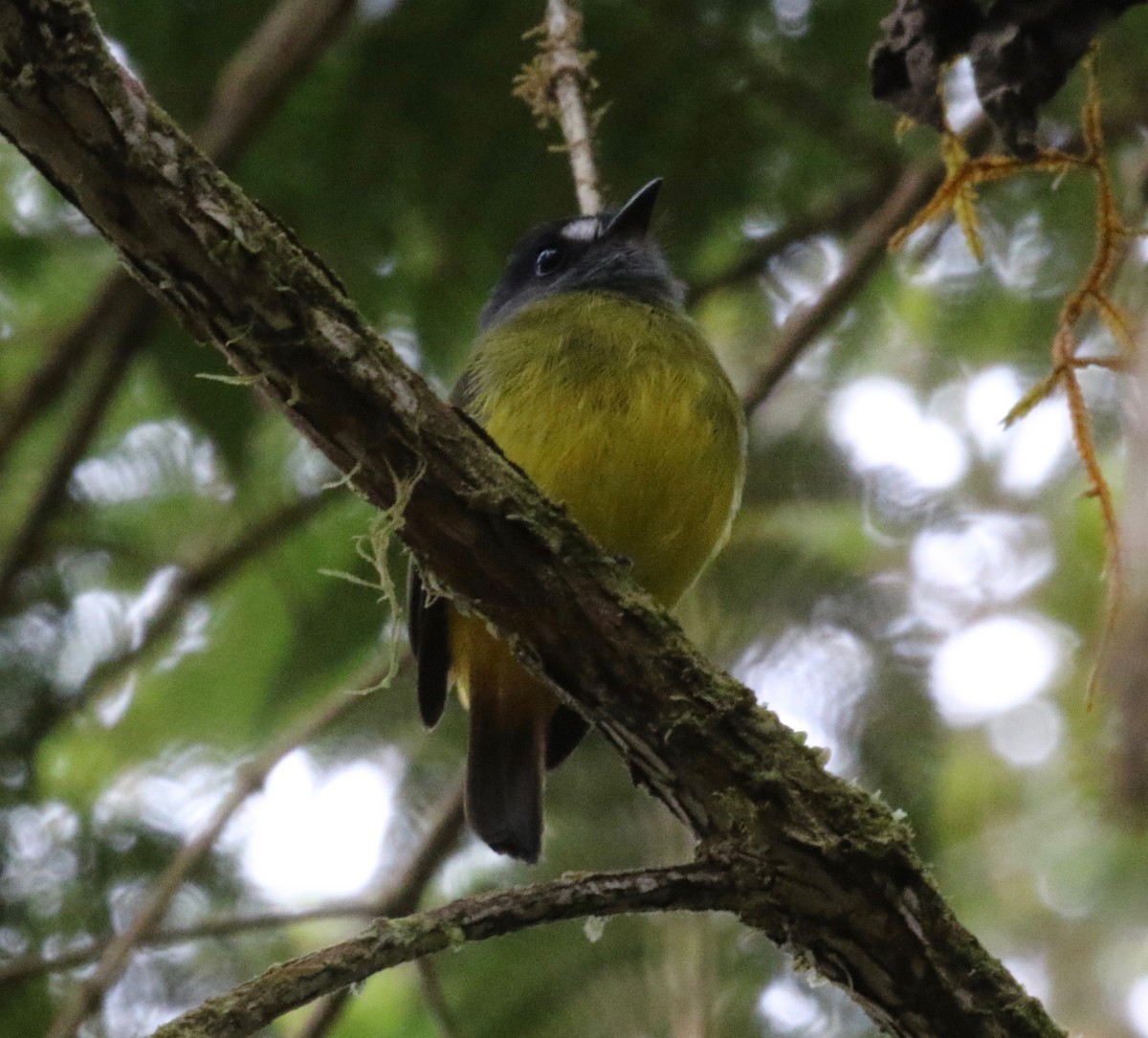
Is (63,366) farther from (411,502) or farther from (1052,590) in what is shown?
(1052,590)

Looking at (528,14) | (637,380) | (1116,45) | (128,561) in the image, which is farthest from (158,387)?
(1116,45)

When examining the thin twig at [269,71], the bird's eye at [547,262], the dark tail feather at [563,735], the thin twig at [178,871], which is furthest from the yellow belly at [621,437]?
the thin twig at [269,71]

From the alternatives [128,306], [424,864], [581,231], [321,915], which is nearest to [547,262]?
[581,231]

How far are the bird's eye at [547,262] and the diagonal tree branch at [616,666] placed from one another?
6.49ft

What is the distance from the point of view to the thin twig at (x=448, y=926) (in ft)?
5.51

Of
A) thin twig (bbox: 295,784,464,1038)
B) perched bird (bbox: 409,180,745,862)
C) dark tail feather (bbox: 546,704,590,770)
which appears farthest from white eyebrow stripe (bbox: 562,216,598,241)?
thin twig (bbox: 295,784,464,1038)

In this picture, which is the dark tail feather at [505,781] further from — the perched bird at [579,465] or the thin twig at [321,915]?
the thin twig at [321,915]

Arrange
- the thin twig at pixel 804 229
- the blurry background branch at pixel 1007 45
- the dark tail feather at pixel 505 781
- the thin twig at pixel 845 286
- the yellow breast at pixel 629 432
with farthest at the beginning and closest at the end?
the thin twig at pixel 804 229, the thin twig at pixel 845 286, the dark tail feather at pixel 505 781, the yellow breast at pixel 629 432, the blurry background branch at pixel 1007 45

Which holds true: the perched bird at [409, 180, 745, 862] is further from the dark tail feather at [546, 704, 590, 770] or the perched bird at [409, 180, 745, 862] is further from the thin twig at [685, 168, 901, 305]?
the thin twig at [685, 168, 901, 305]

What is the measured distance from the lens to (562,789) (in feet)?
12.5

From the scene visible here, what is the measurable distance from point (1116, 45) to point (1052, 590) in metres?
1.80

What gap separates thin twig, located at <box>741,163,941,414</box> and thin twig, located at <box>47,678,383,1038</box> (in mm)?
1203

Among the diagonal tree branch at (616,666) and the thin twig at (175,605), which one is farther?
the thin twig at (175,605)

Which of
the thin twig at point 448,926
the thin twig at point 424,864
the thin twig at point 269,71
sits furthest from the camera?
the thin twig at point 269,71
